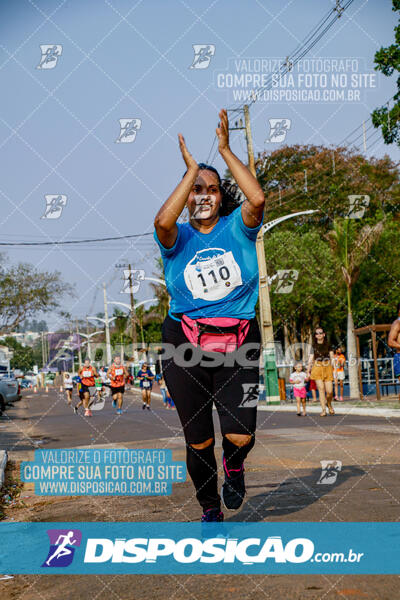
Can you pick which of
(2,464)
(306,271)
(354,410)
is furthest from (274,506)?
(306,271)

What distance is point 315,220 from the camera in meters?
41.3

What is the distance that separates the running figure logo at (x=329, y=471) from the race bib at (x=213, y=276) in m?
2.43

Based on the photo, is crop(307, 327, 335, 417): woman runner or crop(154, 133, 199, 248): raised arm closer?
crop(154, 133, 199, 248): raised arm

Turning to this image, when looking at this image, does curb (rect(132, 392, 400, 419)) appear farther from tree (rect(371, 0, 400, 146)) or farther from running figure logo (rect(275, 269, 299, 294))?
running figure logo (rect(275, 269, 299, 294))

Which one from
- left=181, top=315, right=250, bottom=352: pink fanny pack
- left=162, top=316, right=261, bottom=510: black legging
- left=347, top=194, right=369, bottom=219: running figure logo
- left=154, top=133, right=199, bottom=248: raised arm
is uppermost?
left=347, top=194, right=369, bottom=219: running figure logo

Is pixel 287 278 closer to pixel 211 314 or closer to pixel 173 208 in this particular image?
pixel 211 314

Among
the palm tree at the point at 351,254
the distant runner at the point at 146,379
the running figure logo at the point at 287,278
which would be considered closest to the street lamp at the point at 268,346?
the palm tree at the point at 351,254

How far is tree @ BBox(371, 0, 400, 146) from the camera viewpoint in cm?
1950

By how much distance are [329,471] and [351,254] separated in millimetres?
17051

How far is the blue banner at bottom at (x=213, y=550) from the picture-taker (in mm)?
3609

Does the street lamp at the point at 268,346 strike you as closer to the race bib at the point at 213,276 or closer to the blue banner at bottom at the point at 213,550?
the blue banner at bottom at the point at 213,550

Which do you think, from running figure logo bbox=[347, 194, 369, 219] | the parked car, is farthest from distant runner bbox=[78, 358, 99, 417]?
running figure logo bbox=[347, 194, 369, 219]

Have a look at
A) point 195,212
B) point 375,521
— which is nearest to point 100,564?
point 375,521

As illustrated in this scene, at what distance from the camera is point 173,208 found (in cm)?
401
